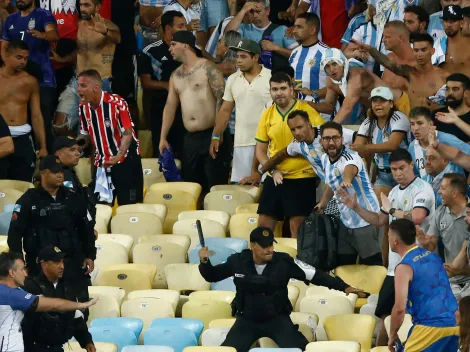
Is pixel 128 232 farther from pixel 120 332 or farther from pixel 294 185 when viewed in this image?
pixel 120 332

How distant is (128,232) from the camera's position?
1331 cm

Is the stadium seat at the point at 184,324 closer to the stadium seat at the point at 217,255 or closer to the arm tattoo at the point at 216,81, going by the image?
the stadium seat at the point at 217,255

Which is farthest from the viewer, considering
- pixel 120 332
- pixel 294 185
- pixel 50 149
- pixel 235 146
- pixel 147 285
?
pixel 50 149

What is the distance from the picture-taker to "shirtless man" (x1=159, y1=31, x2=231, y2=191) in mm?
14062

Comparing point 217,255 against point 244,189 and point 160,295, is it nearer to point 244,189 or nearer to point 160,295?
point 160,295

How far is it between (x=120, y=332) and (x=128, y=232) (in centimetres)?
255

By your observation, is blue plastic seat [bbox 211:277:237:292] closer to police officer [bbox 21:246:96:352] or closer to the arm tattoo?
police officer [bbox 21:246:96:352]

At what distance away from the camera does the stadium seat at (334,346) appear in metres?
10.2

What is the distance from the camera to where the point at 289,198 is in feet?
42.4

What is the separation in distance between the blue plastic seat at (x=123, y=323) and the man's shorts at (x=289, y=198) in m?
2.34

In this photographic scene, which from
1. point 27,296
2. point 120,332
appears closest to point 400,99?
point 120,332

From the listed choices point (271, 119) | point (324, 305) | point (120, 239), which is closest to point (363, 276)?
point (324, 305)

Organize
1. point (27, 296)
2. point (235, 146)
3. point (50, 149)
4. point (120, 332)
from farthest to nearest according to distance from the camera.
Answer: point (50, 149)
point (235, 146)
point (120, 332)
point (27, 296)

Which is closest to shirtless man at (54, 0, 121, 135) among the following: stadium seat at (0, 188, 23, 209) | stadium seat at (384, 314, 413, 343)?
stadium seat at (0, 188, 23, 209)
